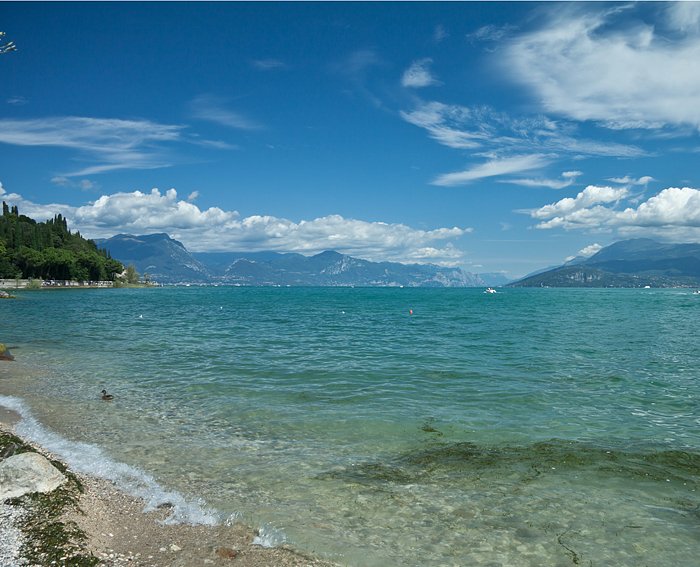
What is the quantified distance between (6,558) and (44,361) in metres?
24.7

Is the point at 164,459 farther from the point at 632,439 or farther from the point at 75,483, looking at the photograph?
the point at 632,439

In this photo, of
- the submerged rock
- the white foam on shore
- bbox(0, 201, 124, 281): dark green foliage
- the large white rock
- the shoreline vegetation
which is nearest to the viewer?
the shoreline vegetation

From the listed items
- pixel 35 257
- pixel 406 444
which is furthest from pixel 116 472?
pixel 35 257

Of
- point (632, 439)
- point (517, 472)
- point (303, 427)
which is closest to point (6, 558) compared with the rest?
point (303, 427)

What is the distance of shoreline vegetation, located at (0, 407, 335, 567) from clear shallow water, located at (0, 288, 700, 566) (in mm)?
580

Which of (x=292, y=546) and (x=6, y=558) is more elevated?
(x=6, y=558)

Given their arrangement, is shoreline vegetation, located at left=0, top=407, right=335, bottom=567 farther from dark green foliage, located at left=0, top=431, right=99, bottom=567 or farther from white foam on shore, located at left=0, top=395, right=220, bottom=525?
white foam on shore, located at left=0, top=395, right=220, bottom=525

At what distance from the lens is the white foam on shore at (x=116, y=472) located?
9344 mm

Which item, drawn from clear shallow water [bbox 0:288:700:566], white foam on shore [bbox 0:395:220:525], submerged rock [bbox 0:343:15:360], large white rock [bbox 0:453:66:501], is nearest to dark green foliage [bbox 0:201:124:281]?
submerged rock [bbox 0:343:15:360]

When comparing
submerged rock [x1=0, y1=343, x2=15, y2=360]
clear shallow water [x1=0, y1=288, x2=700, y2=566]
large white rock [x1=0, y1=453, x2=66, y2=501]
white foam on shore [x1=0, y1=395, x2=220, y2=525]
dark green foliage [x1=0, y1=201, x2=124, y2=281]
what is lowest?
clear shallow water [x1=0, y1=288, x2=700, y2=566]

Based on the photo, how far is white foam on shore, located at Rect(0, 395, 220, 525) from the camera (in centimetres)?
934

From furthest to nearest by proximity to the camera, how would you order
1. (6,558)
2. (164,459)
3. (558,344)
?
(558,344) < (164,459) < (6,558)

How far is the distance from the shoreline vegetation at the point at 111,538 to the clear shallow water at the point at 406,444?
58cm

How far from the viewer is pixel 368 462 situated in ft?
41.4
